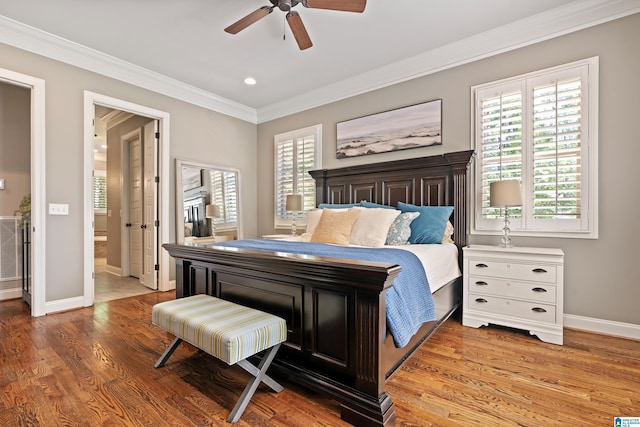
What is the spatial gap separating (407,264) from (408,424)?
862 mm

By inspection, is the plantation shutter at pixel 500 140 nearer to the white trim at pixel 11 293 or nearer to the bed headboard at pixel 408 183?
the bed headboard at pixel 408 183

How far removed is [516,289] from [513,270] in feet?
0.54

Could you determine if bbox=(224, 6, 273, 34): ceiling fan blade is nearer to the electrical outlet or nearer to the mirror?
the mirror

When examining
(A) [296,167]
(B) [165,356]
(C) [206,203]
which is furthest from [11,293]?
(A) [296,167]

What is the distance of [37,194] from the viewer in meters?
3.17

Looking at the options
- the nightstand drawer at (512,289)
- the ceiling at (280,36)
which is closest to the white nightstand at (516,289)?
the nightstand drawer at (512,289)

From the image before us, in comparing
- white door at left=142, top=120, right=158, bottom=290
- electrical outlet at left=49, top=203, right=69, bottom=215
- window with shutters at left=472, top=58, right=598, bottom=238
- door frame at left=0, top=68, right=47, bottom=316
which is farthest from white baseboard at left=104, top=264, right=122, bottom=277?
window with shutters at left=472, top=58, right=598, bottom=238

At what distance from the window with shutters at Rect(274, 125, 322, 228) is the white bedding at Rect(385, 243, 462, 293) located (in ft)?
7.25

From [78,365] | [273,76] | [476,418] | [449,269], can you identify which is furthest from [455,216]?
[78,365]

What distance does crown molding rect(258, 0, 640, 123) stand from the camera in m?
2.65

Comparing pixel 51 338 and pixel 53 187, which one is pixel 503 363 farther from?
pixel 53 187

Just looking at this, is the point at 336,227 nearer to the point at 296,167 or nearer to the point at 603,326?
the point at 296,167

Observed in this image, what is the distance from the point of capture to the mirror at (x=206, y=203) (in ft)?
14.6

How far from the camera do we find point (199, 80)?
14.0ft
